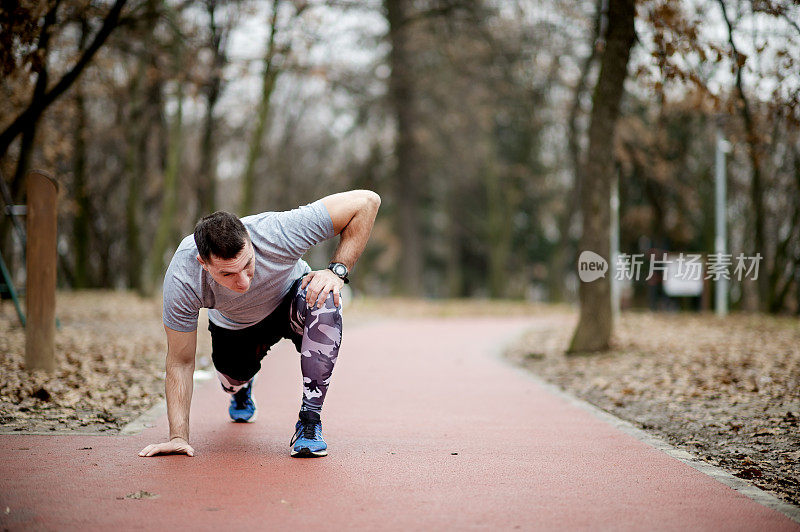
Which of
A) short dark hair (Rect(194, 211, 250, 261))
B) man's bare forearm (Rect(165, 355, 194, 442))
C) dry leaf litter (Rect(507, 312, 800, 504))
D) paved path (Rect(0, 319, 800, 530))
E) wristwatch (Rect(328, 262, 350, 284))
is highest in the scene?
short dark hair (Rect(194, 211, 250, 261))

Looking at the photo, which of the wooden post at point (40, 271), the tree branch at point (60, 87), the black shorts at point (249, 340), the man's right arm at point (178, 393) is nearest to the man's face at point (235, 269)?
the man's right arm at point (178, 393)

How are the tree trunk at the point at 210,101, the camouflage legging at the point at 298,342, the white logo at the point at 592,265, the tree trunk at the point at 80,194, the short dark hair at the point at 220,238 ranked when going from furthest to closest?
the tree trunk at the point at 80,194, the tree trunk at the point at 210,101, the white logo at the point at 592,265, the camouflage legging at the point at 298,342, the short dark hair at the point at 220,238

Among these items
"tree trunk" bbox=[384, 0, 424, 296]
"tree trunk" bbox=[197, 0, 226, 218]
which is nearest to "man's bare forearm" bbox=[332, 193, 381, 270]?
"tree trunk" bbox=[197, 0, 226, 218]

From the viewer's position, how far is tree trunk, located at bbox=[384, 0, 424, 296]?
24.5 m

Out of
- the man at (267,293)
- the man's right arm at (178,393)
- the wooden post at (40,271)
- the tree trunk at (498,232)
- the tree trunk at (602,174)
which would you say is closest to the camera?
the man at (267,293)

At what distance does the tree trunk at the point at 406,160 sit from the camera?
24.5 meters

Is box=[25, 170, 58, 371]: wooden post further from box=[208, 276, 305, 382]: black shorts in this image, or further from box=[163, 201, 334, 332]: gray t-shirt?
box=[163, 201, 334, 332]: gray t-shirt

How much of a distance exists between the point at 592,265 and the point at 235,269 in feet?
24.5

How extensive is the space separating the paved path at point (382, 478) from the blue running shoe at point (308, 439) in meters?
0.10

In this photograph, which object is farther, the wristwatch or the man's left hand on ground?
the wristwatch

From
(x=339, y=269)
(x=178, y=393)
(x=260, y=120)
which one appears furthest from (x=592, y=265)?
(x=260, y=120)

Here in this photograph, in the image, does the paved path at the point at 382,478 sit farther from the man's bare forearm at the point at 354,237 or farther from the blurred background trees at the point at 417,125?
the blurred background trees at the point at 417,125

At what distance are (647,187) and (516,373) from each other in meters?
18.5

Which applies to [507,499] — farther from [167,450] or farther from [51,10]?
[51,10]
